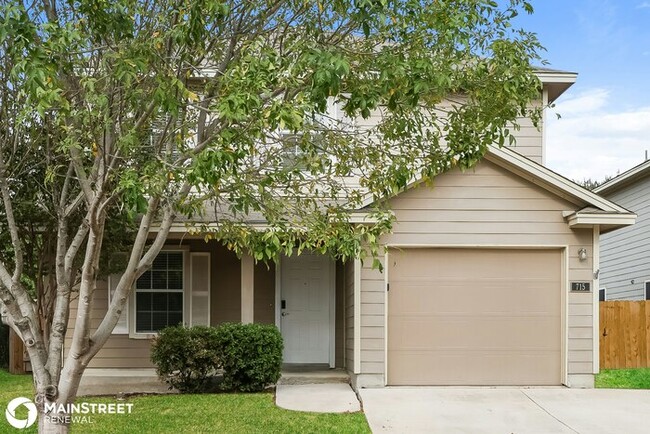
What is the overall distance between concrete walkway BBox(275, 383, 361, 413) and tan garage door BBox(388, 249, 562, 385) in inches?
35.4

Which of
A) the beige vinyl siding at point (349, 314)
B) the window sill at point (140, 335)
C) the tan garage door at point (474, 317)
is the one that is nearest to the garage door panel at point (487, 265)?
the tan garage door at point (474, 317)

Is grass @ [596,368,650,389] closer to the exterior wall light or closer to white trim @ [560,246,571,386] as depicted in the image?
white trim @ [560,246,571,386]

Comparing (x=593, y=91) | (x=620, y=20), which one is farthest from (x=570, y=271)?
(x=593, y=91)

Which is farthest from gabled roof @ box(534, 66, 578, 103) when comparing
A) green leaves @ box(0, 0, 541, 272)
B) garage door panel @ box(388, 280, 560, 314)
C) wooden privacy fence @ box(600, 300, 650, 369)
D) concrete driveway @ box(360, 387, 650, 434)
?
green leaves @ box(0, 0, 541, 272)

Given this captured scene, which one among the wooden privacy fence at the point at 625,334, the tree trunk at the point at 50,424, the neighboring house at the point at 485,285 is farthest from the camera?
the wooden privacy fence at the point at 625,334

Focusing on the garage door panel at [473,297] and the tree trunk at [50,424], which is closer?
the tree trunk at [50,424]

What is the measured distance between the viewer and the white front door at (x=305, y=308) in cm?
1176

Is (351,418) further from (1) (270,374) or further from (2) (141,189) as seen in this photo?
(2) (141,189)

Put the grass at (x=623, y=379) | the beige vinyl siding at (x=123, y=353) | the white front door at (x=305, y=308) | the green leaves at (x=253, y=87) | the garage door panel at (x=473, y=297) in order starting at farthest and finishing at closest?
the white front door at (x=305, y=308) → the beige vinyl siding at (x=123, y=353) → the grass at (x=623, y=379) → the garage door panel at (x=473, y=297) → the green leaves at (x=253, y=87)

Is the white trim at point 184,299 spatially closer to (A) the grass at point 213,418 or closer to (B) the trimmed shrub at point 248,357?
(B) the trimmed shrub at point 248,357

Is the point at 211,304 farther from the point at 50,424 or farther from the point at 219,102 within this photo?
the point at 219,102

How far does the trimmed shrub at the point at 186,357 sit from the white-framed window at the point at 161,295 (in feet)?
4.80

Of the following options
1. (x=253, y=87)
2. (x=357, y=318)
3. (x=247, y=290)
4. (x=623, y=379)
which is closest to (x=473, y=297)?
(x=357, y=318)

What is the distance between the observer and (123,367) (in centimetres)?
1105
